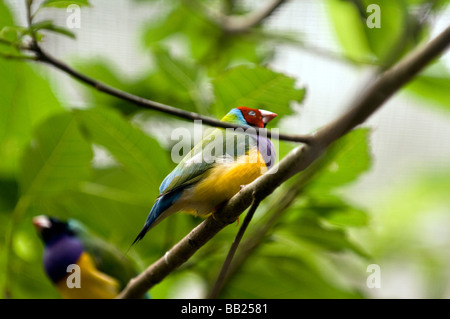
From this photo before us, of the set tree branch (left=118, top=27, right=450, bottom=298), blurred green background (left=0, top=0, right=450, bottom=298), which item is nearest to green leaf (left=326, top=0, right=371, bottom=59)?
blurred green background (left=0, top=0, right=450, bottom=298)

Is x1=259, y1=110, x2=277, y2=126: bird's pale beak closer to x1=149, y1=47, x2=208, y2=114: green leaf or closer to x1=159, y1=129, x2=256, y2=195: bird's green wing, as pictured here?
x1=159, y1=129, x2=256, y2=195: bird's green wing

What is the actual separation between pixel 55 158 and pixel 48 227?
0.46 feet

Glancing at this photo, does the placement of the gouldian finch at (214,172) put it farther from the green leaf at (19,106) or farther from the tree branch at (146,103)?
the green leaf at (19,106)

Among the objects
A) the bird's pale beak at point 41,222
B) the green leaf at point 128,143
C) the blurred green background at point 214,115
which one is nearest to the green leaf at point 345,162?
the blurred green background at point 214,115

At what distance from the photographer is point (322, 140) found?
17.7 inches

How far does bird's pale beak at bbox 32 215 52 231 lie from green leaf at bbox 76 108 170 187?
0.26 metres

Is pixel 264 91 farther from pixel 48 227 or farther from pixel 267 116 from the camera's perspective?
pixel 48 227

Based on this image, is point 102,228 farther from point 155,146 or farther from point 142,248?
point 155,146

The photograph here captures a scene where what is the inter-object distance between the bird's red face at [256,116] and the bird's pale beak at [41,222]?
1.62 feet

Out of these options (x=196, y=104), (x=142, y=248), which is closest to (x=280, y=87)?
(x=196, y=104)

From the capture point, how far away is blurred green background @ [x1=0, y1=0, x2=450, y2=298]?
2.32ft

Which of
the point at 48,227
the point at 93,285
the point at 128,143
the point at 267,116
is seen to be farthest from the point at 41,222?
the point at 267,116

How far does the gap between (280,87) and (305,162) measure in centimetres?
13

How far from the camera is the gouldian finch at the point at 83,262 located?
88 cm
